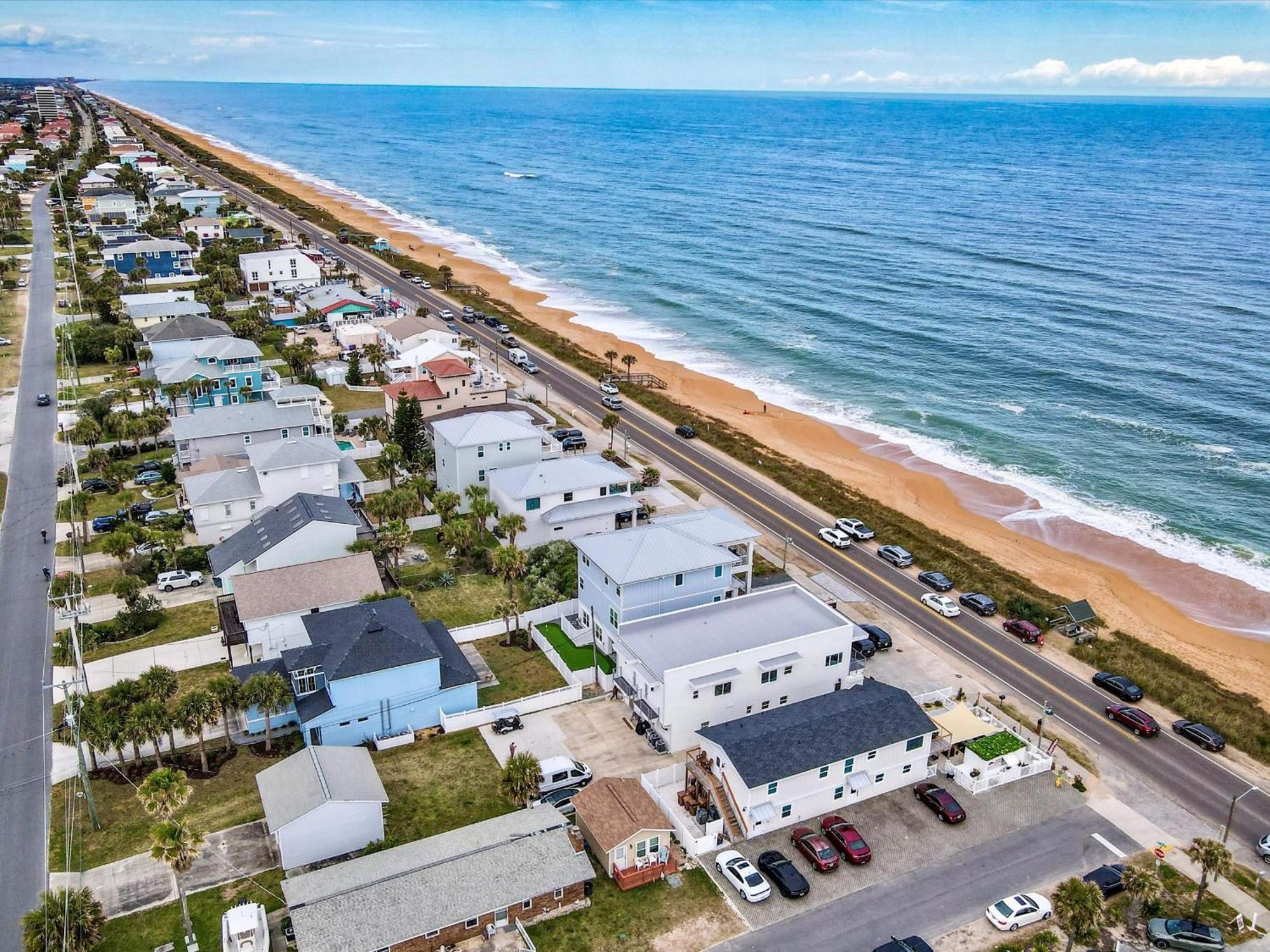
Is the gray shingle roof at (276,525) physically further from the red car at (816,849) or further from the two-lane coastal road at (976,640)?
the red car at (816,849)

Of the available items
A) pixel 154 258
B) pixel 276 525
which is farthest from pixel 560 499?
pixel 154 258

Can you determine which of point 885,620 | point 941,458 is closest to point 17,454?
point 885,620

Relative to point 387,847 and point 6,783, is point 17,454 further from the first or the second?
point 387,847

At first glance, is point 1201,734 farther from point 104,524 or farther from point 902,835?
point 104,524

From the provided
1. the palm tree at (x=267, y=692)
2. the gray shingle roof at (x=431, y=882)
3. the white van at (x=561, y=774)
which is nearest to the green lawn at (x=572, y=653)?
the white van at (x=561, y=774)

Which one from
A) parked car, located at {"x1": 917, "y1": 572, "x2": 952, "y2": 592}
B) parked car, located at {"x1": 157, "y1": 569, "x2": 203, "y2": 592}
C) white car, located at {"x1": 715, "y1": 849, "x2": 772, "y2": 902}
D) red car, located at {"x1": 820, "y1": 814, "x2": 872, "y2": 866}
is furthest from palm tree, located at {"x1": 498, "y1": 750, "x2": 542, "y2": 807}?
parked car, located at {"x1": 917, "y1": 572, "x2": 952, "y2": 592}
